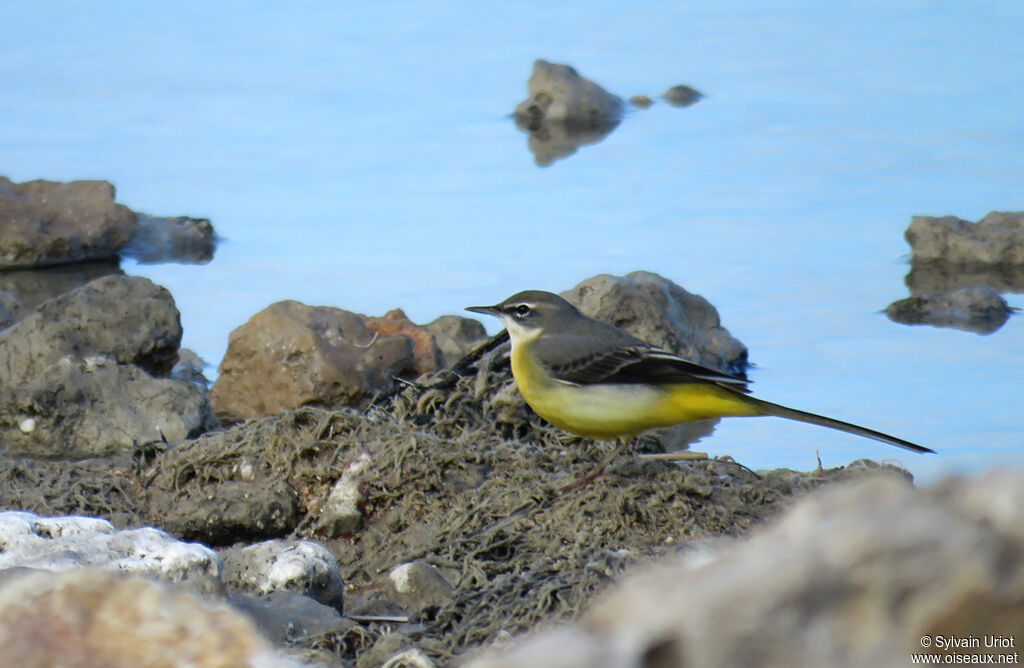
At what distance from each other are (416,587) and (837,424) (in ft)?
6.98

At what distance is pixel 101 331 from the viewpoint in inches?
353

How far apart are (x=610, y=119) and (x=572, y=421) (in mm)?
9417

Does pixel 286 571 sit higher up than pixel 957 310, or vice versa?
pixel 957 310

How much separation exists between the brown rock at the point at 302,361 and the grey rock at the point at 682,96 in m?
7.84

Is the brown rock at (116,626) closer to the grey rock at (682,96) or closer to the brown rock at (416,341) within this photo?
the brown rock at (416,341)

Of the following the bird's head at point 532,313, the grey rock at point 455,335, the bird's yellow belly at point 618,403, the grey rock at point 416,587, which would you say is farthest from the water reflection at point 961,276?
the grey rock at point 416,587

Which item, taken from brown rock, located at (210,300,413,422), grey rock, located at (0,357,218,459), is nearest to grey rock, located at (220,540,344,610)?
grey rock, located at (0,357,218,459)

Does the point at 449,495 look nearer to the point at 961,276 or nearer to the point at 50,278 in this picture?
the point at 961,276

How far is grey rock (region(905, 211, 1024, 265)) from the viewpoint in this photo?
1130 cm

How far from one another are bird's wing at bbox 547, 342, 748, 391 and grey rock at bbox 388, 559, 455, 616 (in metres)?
1.50

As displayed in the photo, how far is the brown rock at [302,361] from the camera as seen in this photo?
8547 mm

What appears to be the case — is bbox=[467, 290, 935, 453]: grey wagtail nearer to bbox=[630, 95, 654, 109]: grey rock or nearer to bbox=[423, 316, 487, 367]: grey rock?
bbox=[423, 316, 487, 367]: grey rock

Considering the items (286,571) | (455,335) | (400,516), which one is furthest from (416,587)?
(455,335)

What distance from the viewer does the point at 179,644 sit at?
64.5 inches
